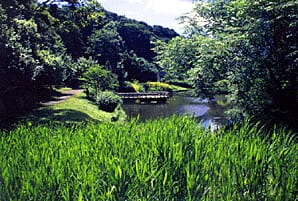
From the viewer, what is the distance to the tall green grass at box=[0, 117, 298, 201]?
2.94 metres

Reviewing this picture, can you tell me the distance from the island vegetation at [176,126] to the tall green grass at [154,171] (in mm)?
13

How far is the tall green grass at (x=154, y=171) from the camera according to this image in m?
2.94

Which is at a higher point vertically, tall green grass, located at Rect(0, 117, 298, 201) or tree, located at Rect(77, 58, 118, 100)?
tree, located at Rect(77, 58, 118, 100)

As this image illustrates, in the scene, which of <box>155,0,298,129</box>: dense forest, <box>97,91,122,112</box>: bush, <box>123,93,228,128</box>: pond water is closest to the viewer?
<box>155,0,298,129</box>: dense forest

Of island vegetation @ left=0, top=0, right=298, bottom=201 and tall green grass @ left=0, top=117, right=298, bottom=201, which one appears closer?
tall green grass @ left=0, top=117, right=298, bottom=201

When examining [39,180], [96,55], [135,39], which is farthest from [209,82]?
[135,39]

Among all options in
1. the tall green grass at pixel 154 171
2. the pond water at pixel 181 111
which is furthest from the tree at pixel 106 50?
the tall green grass at pixel 154 171

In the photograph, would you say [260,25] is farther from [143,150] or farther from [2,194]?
[2,194]

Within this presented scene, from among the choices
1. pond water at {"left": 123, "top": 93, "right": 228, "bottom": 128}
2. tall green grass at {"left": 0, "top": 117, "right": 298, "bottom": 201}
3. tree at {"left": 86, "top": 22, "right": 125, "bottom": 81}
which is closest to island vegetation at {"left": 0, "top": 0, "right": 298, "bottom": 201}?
tall green grass at {"left": 0, "top": 117, "right": 298, "bottom": 201}

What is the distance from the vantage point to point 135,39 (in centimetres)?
6650

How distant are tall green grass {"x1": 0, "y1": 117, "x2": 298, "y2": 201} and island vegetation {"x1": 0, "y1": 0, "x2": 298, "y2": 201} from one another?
13 millimetres

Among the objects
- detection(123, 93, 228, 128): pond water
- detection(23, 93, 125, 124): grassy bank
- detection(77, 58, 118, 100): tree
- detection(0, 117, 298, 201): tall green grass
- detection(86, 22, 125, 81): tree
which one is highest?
detection(86, 22, 125, 81): tree

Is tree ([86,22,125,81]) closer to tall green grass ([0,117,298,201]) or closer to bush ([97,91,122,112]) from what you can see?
bush ([97,91,122,112])

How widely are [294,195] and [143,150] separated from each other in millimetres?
1568
